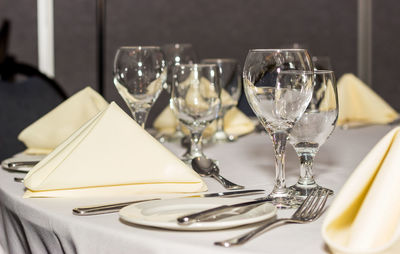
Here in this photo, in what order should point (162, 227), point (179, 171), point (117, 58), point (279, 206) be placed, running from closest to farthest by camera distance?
point (162, 227) < point (279, 206) < point (179, 171) < point (117, 58)

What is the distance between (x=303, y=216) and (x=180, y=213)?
172mm

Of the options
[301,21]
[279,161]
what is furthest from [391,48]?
[279,161]

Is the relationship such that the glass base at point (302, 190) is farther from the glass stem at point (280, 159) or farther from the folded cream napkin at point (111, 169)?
the folded cream napkin at point (111, 169)

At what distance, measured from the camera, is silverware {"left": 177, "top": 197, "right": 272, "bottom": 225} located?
2.85 ft

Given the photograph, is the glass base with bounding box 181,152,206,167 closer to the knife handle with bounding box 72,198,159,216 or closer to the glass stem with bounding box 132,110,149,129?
the glass stem with bounding box 132,110,149,129

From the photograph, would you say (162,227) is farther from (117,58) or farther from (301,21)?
(301,21)

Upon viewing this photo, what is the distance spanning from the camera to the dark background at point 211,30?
173 inches

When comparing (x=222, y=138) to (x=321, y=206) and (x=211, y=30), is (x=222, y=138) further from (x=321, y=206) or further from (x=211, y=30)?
(x=211, y=30)

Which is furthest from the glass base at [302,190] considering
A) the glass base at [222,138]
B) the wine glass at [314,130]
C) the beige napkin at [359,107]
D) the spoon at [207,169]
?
the beige napkin at [359,107]

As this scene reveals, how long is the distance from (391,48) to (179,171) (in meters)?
4.06

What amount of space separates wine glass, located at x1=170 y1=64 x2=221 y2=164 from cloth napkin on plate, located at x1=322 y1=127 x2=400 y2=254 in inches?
20.2

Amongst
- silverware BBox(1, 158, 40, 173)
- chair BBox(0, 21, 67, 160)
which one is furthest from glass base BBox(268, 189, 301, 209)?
chair BBox(0, 21, 67, 160)

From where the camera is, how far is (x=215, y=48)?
473 centimetres

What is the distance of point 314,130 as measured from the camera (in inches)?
46.4
